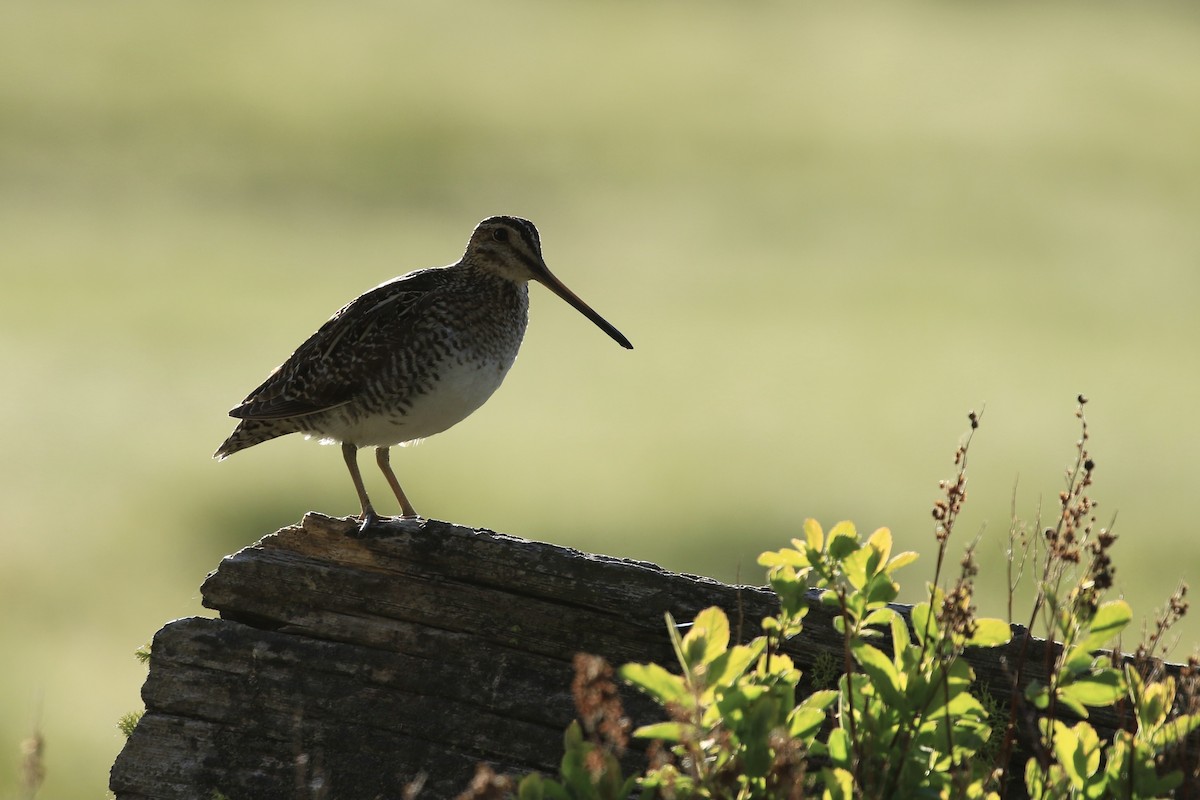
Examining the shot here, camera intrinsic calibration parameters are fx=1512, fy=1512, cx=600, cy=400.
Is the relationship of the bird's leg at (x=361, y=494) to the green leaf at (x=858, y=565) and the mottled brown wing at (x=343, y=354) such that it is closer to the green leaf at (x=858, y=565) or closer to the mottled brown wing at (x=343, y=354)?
the mottled brown wing at (x=343, y=354)

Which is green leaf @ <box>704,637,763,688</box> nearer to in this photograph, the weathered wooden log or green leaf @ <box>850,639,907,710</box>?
green leaf @ <box>850,639,907,710</box>

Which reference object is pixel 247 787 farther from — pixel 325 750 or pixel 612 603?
pixel 612 603

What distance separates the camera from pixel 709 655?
3.61m

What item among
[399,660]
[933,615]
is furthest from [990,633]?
[399,660]

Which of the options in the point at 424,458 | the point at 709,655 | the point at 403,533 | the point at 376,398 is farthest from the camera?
the point at 424,458

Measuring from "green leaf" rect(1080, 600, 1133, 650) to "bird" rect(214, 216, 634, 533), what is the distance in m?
3.77

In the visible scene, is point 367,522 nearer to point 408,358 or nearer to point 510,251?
point 408,358

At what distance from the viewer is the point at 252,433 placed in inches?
316

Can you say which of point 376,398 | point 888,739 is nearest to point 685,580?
point 888,739

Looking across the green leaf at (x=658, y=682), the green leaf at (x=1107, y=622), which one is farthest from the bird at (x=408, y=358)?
the green leaf at (x=658, y=682)

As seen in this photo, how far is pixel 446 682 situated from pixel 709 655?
2.01 meters

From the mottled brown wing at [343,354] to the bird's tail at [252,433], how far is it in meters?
0.08

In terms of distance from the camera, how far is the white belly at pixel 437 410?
296 inches

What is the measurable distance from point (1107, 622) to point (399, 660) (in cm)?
261
